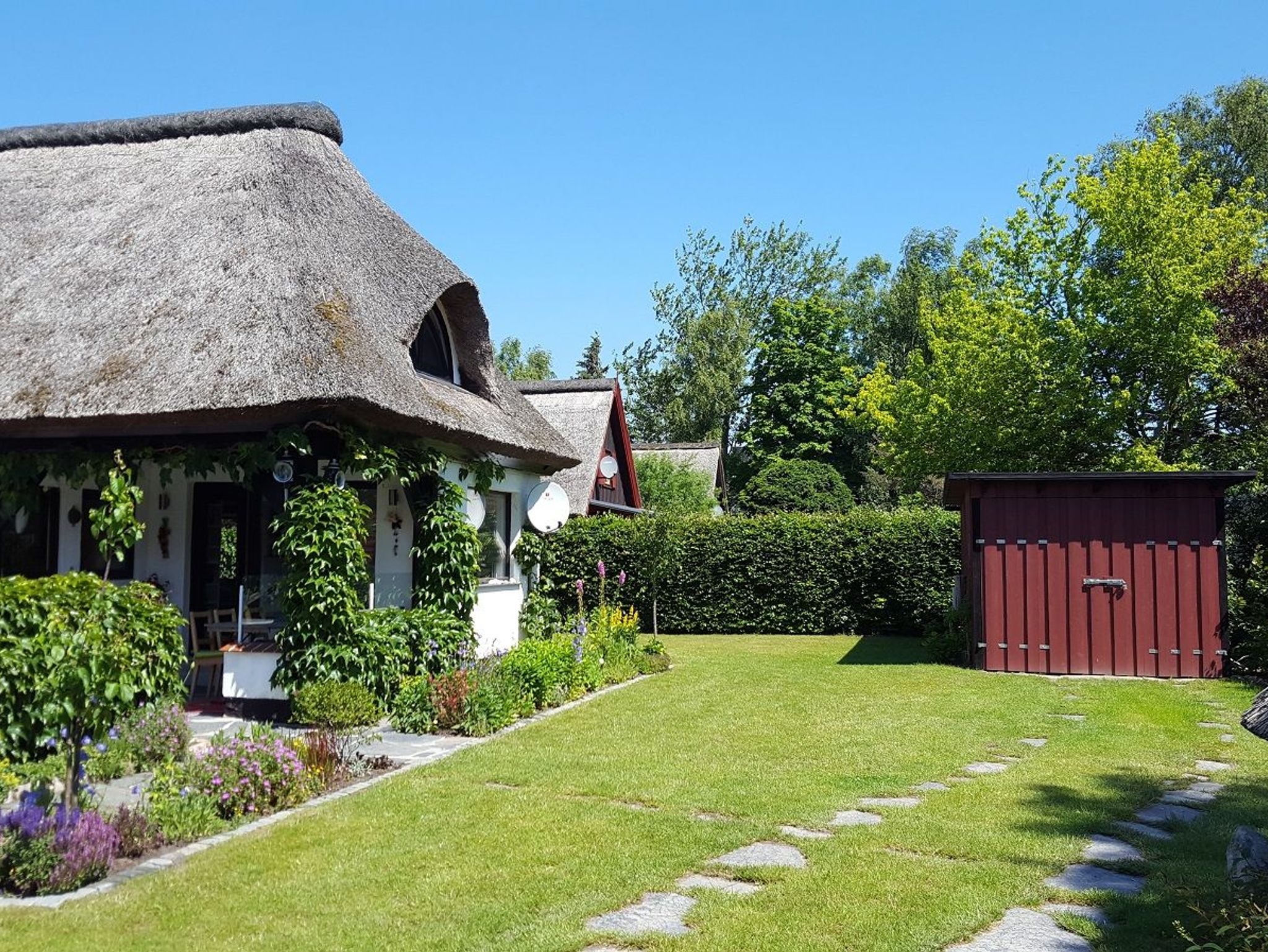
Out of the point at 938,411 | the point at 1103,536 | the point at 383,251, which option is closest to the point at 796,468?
the point at 938,411

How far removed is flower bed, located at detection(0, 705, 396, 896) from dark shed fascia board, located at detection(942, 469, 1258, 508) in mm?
9376

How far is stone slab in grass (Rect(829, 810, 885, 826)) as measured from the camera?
21.8 ft

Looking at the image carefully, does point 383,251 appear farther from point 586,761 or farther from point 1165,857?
point 1165,857

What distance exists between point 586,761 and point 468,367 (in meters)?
6.84

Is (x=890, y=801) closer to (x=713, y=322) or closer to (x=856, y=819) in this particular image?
(x=856, y=819)

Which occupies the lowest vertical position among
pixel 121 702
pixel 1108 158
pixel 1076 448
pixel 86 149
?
pixel 121 702

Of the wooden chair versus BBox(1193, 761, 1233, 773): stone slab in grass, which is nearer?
BBox(1193, 761, 1233, 773): stone slab in grass

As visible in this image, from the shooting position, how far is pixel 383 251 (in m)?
12.6

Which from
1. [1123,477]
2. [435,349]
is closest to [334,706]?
[435,349]

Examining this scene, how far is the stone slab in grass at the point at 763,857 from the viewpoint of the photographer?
5.75 m

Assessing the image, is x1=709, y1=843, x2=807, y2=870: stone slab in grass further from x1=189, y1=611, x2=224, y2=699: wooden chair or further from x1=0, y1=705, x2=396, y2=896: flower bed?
x1=189, y1=611, x2=224, y2=699: wooden chair

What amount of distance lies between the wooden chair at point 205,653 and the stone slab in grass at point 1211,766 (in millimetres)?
9578

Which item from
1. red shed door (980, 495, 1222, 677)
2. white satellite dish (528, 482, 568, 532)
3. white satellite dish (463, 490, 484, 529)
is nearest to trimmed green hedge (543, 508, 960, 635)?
white satellite dish (528, 482, 568, 532)

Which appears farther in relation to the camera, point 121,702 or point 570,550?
point 570,550
